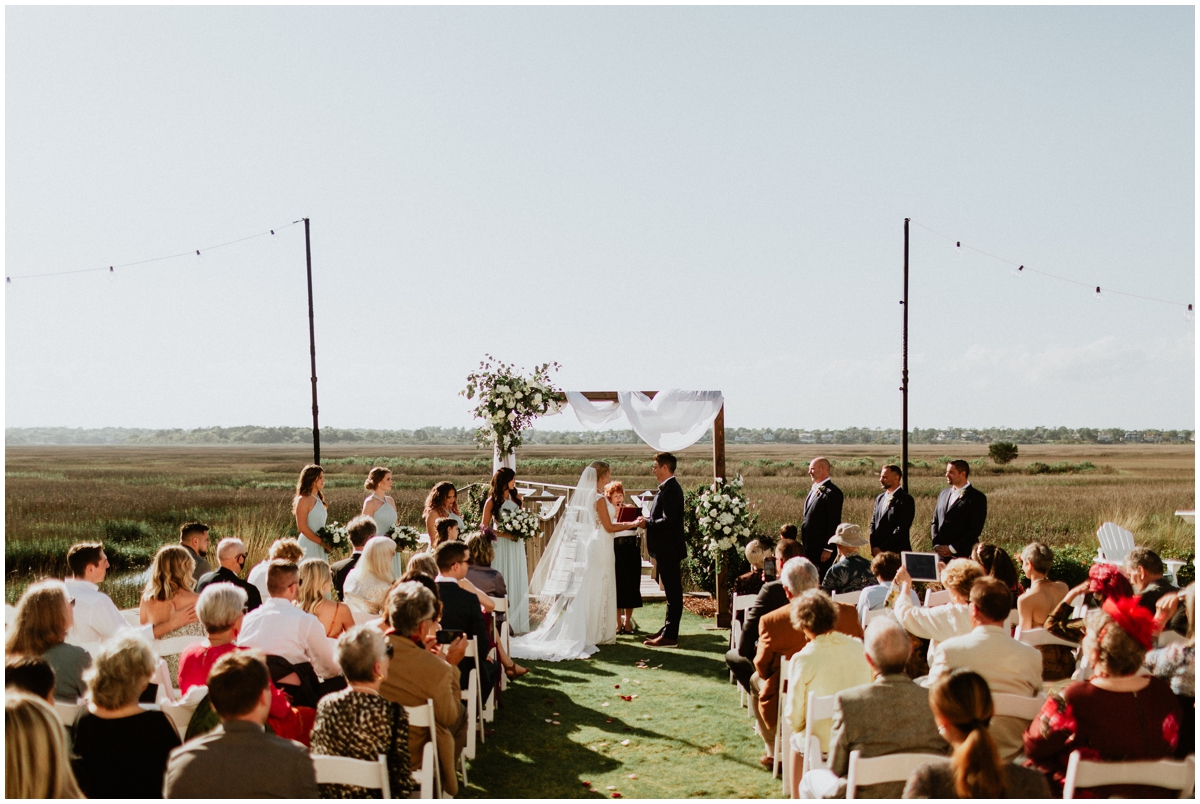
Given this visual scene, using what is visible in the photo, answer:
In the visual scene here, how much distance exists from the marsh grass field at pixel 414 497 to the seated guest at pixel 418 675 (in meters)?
7.94

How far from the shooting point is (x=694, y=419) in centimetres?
948

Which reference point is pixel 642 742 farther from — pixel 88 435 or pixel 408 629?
pixel 88 435

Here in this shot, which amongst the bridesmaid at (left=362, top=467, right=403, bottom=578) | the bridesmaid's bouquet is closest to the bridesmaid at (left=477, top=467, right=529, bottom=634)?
the bridesmaid's bouquet

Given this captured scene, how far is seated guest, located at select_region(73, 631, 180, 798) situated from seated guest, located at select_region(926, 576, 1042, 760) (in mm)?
2948

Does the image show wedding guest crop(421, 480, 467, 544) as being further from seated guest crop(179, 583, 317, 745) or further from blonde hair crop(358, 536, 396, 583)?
seated guest crop(179, 583, 317, 745)

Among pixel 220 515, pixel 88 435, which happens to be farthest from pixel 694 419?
pixel 88 435

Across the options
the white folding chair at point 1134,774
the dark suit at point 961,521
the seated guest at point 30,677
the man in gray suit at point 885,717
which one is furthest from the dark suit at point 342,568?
the dark suit at point 961,521

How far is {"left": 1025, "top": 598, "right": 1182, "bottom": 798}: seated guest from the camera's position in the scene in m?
3.14

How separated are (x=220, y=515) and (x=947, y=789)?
97.3 feet

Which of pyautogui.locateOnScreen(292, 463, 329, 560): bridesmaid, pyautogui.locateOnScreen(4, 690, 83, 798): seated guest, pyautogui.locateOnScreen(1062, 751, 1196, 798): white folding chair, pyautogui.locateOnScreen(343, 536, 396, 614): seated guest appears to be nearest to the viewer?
pyautogui.locateOnScreen(4, 690, 83, 798): seated guest

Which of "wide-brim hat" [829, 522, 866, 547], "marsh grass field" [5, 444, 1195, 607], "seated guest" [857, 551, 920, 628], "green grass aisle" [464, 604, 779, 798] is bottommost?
"marsh grass field" [5, 444, 1195, 607]

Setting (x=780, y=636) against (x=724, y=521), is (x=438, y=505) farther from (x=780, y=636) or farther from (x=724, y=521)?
(x=780, y=636)

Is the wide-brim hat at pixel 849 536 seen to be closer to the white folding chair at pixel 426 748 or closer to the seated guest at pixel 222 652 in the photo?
the white folding chair at pixel 426 748

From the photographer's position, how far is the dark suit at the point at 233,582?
5293mm
